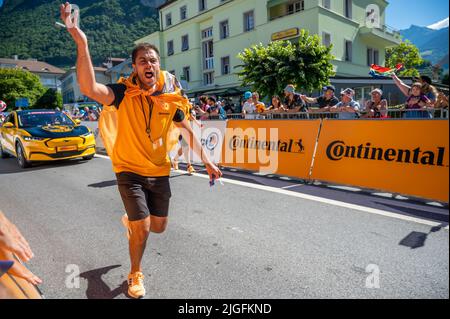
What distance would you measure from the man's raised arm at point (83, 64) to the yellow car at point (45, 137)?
7911 millimetres

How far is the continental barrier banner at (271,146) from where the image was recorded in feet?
23.0

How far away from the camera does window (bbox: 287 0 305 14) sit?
25422 millimetres

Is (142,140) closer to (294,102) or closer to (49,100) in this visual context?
(294,102)

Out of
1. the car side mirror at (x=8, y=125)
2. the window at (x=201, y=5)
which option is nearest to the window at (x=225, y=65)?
the window at (x=201, y=5)

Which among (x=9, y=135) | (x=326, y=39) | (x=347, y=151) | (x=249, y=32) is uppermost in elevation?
(x=249, y=32)

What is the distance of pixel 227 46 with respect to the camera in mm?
30797

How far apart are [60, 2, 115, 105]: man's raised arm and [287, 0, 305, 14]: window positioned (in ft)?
84.8

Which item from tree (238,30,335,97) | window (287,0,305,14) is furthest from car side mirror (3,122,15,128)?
window (287,0,305,14)

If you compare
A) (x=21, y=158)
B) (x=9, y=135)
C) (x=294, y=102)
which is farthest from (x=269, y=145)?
(x=9, y=135)

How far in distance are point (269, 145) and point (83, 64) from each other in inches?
236

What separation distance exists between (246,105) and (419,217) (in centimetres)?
677

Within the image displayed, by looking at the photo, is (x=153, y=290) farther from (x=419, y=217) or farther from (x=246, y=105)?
(x=246, y=105)

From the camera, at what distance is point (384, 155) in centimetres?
567
